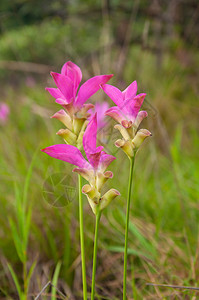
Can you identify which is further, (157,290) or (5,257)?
(5,257)

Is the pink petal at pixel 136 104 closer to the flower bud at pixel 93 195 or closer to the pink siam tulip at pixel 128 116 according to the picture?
Answer: the pink siam tulip at pixel 128 116

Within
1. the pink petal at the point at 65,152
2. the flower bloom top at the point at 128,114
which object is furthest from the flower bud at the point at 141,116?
the pink petal at the point at 65,152

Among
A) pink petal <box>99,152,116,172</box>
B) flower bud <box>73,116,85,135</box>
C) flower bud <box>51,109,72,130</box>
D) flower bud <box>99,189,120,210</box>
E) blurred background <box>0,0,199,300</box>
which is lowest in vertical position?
blurred background <box>0,0,199,300</box>

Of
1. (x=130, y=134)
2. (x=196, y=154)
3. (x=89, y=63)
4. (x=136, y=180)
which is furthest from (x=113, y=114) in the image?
(x=89, y=63)

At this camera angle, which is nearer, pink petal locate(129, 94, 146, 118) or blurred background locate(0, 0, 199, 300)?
pink petal locate(129, 94, 146, 118)

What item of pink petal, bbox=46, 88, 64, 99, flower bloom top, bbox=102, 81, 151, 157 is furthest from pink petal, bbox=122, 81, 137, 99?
pink petal, bbox=46, 88, 64, 99

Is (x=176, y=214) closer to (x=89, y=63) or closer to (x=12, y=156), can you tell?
(x=12, y=156)

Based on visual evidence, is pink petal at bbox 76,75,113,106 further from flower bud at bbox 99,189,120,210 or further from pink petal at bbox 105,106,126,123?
flower bud at bbox 99,189,120,210
